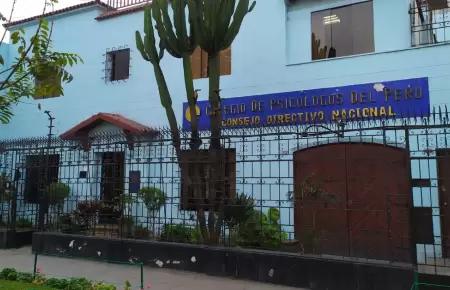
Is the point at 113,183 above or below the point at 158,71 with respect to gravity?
below

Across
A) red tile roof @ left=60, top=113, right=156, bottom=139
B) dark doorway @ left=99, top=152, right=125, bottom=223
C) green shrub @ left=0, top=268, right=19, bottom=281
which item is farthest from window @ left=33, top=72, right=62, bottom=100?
red tile roof @ left=60, top=113, right=156, bottom=139

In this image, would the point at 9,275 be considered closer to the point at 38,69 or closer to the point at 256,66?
the point at 38,69

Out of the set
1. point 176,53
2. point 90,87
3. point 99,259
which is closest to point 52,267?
point 99,259

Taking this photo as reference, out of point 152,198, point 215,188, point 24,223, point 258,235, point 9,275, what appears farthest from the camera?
point 24,223

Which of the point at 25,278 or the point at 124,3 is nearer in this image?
the point at 25,278

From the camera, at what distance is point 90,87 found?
13422 mm

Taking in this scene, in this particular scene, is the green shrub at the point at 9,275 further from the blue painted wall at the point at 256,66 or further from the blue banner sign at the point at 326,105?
the blue painted wall at the point at 256,66

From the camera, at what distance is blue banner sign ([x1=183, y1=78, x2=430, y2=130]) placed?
8883mm

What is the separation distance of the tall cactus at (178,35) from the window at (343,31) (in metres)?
3.64

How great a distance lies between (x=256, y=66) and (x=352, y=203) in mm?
4808

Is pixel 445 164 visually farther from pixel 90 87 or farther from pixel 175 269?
pixel 90 87

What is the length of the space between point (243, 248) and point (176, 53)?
415cm

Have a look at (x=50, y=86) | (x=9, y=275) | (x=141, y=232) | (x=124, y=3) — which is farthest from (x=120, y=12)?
(x=50, y=86)

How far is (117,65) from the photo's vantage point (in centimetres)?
1323
